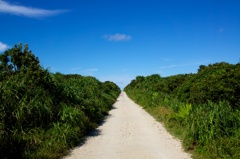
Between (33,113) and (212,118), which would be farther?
(33,113)

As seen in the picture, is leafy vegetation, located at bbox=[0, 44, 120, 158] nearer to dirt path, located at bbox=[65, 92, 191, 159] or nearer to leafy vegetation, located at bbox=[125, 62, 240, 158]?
dirt path, located at bbox=[65, 92, 191, 159]

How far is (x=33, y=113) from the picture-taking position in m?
10.4

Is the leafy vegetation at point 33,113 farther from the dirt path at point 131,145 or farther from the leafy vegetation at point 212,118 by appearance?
the leafy vegetation at point 212,118

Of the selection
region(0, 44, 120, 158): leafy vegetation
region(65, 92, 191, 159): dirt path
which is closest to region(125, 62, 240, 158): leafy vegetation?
region(65, 92, 191, 159): dirt path

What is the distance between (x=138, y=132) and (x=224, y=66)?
6209 millimetres

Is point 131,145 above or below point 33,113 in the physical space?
below

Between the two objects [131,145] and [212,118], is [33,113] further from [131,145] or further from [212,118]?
[212,118]

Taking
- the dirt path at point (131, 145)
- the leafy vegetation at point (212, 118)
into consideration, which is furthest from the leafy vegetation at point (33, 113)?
the leafy vegetation at point (212, 118)

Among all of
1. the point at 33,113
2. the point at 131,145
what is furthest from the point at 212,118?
the point at 33,113

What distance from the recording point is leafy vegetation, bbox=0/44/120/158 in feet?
29.2

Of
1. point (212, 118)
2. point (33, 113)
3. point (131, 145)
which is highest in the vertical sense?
point (33, 113)

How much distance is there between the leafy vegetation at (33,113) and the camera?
8.91 metres

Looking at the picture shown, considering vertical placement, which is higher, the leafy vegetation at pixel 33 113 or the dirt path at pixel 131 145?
the leafy vegetation at pixel 33 113

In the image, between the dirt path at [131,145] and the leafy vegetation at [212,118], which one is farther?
the dirt path at [131,145]
